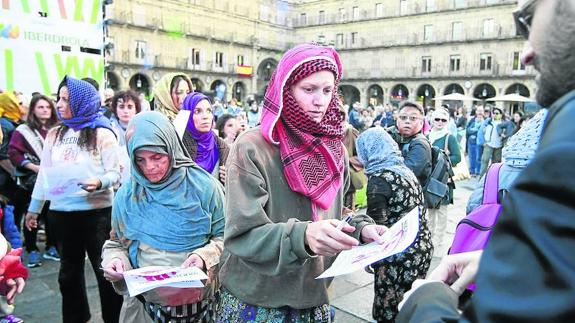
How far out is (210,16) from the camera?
38469mm

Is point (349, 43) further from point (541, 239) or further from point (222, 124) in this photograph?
point (541, 239)

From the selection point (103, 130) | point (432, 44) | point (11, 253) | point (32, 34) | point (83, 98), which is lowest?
point (11, 253)

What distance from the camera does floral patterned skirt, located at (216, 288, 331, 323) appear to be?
5.40ft

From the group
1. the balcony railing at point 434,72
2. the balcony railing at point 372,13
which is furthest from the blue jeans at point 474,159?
the balcony railing at point 372,13

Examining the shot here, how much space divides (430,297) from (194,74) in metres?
38.7

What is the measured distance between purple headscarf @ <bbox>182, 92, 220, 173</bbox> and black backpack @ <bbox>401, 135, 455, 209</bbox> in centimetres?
195

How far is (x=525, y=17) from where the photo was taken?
0.89 metres

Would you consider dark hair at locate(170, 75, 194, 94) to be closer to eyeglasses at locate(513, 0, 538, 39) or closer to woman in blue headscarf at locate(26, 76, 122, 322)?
woman in blue headscarf at locate(26, 76, 122, 322)

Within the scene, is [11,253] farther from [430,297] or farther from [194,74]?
[194,74]

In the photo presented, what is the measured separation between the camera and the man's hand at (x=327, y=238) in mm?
1317

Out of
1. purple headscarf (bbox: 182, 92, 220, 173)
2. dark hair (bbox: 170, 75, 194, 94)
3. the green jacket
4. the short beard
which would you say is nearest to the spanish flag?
dark hair (bbox: 170, 75, 194, 94)

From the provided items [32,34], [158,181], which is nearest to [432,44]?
[32,34]

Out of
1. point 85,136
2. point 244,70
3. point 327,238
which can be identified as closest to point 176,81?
point 85,136

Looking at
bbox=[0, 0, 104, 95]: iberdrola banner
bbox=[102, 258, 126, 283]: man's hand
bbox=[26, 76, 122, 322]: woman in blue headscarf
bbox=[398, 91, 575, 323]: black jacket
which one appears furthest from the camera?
bbox=[0, 0, 104, 95]: iberdrola banner
